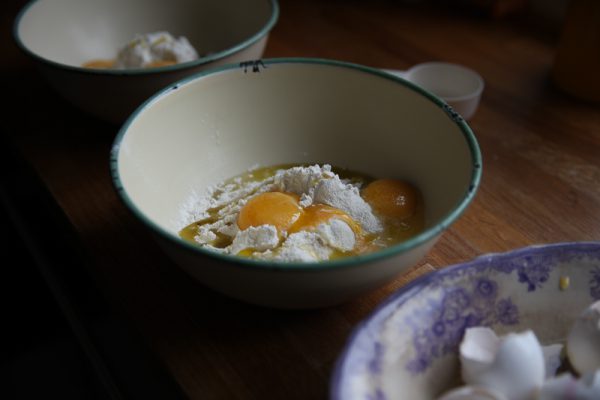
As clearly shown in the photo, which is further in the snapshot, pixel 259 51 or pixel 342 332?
pixel 259 51

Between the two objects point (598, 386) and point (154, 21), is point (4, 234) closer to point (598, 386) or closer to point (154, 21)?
point (154, 21)

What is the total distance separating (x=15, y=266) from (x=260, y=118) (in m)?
0.98

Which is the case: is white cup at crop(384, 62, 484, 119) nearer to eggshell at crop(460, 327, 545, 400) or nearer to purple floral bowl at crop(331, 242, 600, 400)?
purple floral bowl at crop(331, 242, 600, 400)

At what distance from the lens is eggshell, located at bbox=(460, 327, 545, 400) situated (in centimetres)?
56

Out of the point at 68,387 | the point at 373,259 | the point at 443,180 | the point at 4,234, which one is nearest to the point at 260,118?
the point at 443,180

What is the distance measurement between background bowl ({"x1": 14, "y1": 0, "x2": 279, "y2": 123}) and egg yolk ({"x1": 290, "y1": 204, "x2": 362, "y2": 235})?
341mm

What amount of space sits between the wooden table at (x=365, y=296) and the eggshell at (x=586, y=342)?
228mm

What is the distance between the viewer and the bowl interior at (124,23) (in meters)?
1.24

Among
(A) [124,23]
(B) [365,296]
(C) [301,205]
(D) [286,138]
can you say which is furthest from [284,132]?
(A) [124,23]

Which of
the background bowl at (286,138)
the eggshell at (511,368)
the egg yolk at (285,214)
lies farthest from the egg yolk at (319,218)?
the eggshell at (511,368)

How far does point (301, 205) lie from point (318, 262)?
0.23 metres

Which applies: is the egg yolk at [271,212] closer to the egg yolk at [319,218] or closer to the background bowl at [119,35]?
the egg yolk at [319,218]

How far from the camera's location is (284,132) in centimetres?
100

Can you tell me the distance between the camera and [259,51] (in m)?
1.11
